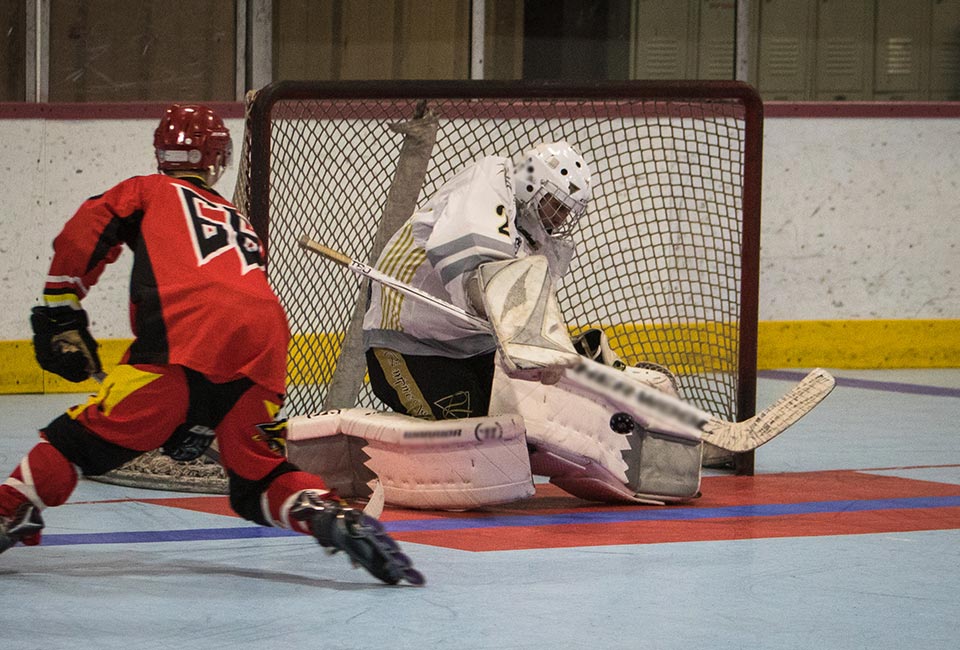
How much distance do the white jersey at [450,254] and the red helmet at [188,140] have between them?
0.70 metres

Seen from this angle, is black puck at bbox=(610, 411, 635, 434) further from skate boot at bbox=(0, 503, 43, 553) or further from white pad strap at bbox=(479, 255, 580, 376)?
skate boot at bbox=(0, 503, 43, 553)

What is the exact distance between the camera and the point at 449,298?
427cm

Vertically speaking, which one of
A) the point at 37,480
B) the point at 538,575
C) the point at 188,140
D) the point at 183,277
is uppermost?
the point at 188,140

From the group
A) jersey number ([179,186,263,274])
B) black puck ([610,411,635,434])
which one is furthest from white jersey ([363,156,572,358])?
jersey number ([179,186,263,274])

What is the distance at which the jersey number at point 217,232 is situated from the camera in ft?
10.6

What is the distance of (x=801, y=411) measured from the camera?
14.6 ft

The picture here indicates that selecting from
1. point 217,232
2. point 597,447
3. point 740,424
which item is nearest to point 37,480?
point 217,232

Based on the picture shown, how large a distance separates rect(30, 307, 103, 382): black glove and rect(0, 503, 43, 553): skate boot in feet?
1.00

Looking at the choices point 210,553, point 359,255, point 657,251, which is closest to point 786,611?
point 210,553

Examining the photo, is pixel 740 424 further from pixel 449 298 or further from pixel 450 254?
pixel 450 254

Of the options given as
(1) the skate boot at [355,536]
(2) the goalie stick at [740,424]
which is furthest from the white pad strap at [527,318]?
(1) the skate boot at [355,536]

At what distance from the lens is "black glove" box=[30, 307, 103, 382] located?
3.27 metres

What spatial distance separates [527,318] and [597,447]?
40.0 inches

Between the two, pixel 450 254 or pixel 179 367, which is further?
pixel 450 254
